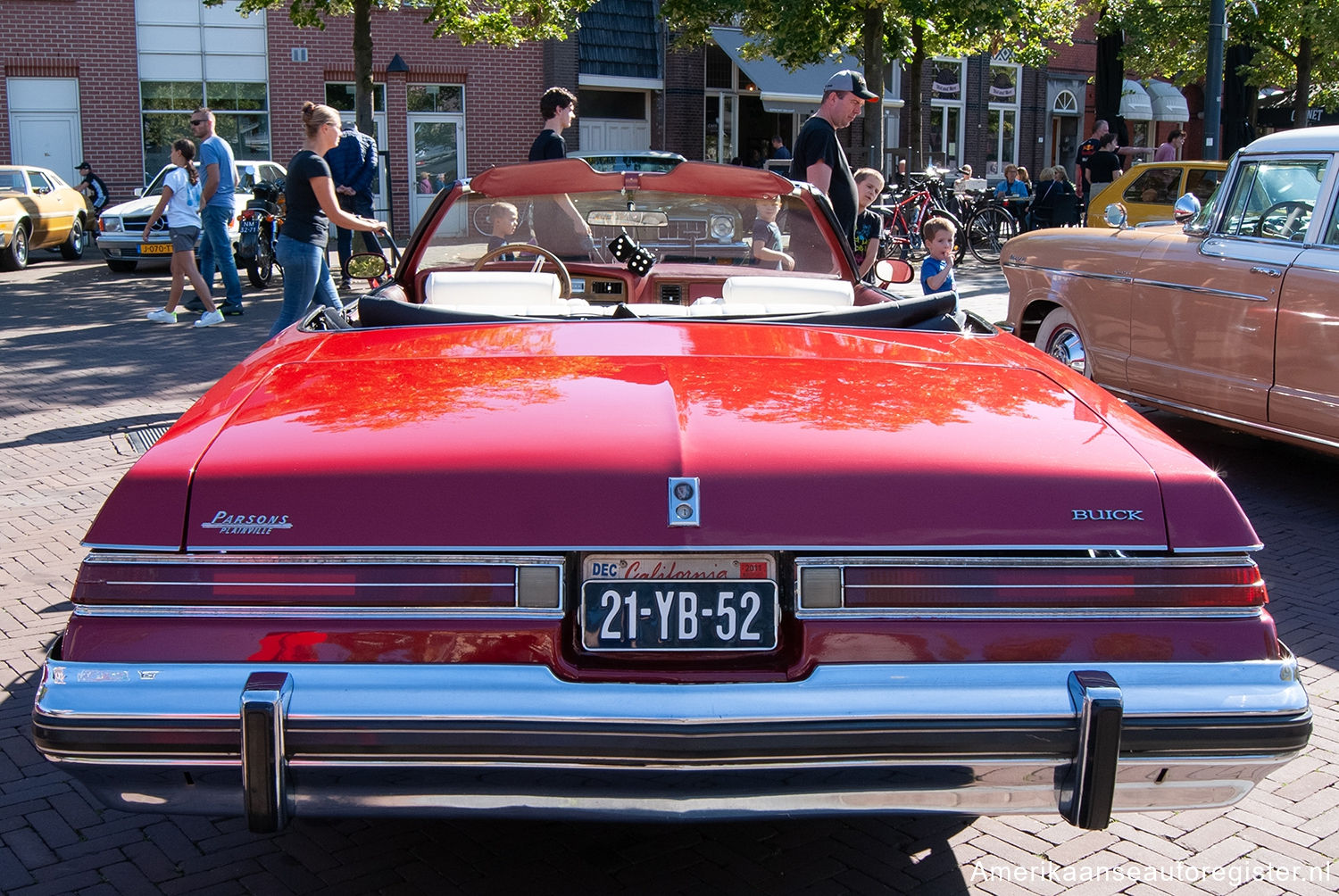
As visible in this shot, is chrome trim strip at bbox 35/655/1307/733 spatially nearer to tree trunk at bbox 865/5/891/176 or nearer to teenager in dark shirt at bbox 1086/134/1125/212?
teenager in dark shirt at bbox 1086/134/1125/212

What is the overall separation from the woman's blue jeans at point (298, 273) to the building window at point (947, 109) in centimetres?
2820

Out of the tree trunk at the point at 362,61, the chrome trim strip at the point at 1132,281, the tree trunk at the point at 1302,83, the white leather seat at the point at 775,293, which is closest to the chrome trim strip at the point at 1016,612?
the white leather seat at the point at 775,293

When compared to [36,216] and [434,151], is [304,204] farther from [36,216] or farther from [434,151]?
[434,151]

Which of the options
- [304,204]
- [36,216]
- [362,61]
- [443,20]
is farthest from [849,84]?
[36,216]

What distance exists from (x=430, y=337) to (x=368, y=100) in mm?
14612

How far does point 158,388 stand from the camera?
9.24m

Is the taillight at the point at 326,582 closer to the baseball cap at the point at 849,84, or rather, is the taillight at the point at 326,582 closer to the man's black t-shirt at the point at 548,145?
the baseball cap at the point at 849,84

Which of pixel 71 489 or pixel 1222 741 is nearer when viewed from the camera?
pixel 1222 741

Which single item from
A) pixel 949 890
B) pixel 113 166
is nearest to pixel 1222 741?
pixel 949 890

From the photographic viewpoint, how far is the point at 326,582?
240cm

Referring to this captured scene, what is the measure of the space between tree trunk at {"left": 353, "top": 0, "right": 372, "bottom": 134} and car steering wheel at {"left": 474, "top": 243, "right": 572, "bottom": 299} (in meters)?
12.6

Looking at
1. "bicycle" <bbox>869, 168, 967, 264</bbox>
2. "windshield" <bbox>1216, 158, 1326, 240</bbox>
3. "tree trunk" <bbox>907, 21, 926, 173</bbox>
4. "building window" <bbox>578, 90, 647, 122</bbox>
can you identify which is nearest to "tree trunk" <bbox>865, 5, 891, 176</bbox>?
"tree trunk" <bbox>907, 21, 926, 173</bbox>

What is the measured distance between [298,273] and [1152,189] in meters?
10.6

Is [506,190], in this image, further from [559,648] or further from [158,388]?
[158,388]
